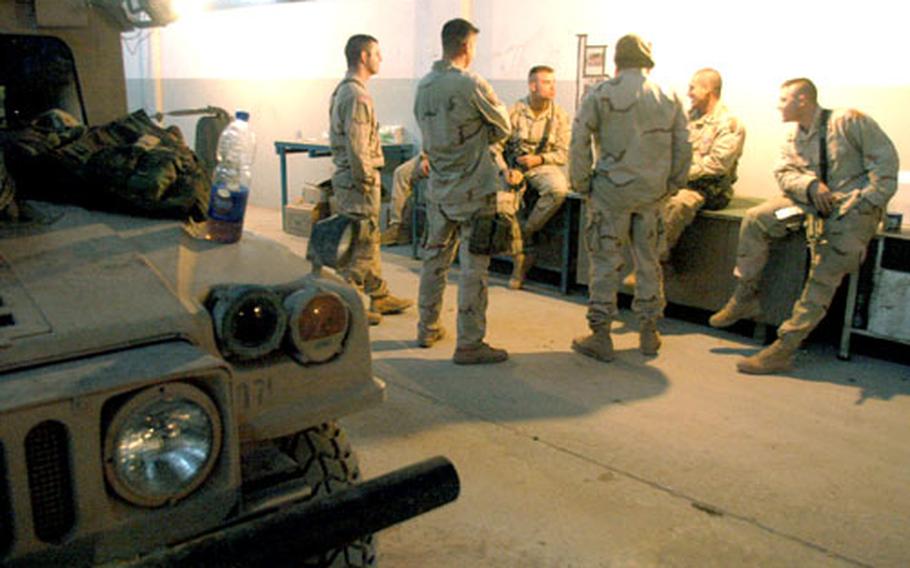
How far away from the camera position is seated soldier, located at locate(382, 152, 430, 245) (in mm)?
7520

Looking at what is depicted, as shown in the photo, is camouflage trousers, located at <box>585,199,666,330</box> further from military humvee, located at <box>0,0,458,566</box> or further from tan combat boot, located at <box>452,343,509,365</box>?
military humvee, located at <box>0,0,458,566</box>

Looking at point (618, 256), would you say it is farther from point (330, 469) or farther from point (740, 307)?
point (330, 469)

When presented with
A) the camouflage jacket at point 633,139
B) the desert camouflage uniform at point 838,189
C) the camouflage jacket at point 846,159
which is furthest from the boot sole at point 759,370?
the camouflage jacket at point 633,139

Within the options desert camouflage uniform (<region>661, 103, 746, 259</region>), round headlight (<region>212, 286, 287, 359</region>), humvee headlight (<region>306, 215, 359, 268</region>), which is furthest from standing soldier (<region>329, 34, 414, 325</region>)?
round headlight (<region>212, 286, 287, 359</region>)

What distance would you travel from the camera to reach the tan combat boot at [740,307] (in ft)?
17.4

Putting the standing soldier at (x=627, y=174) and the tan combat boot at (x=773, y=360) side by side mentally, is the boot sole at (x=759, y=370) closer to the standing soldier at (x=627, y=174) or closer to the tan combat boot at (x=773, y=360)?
the tan combat boot at (x=773, y=360)

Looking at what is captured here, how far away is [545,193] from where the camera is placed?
21.7 feet

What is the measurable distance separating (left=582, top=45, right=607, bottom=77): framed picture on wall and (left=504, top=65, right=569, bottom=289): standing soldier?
1.21 feet

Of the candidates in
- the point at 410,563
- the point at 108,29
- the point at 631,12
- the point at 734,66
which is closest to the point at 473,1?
the point at 631,12

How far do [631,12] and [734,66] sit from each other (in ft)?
3.48

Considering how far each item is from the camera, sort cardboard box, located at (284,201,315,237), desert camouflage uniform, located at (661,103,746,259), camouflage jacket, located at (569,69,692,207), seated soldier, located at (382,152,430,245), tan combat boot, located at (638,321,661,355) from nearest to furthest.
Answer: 1. camouflage jacket, located at (569,69,692,207)
2. tan combat boot, located at (638,321,661,355)
3. desert camouflage uniform, located at (661,103,746,259)
4. seated soldier, located at (382,152,430,245)
5. cardboard box, located at (284,201,315,237)

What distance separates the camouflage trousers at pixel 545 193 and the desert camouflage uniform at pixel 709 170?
3.57 ft

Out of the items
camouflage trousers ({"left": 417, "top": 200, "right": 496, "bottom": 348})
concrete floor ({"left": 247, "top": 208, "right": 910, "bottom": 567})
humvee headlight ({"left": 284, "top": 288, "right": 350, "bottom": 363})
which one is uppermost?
humvee headlight ({"left": 284, "top": 288, "right": 350, "bottom": 363})

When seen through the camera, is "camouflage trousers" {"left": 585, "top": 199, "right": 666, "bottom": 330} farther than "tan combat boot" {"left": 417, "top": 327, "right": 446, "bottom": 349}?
No
